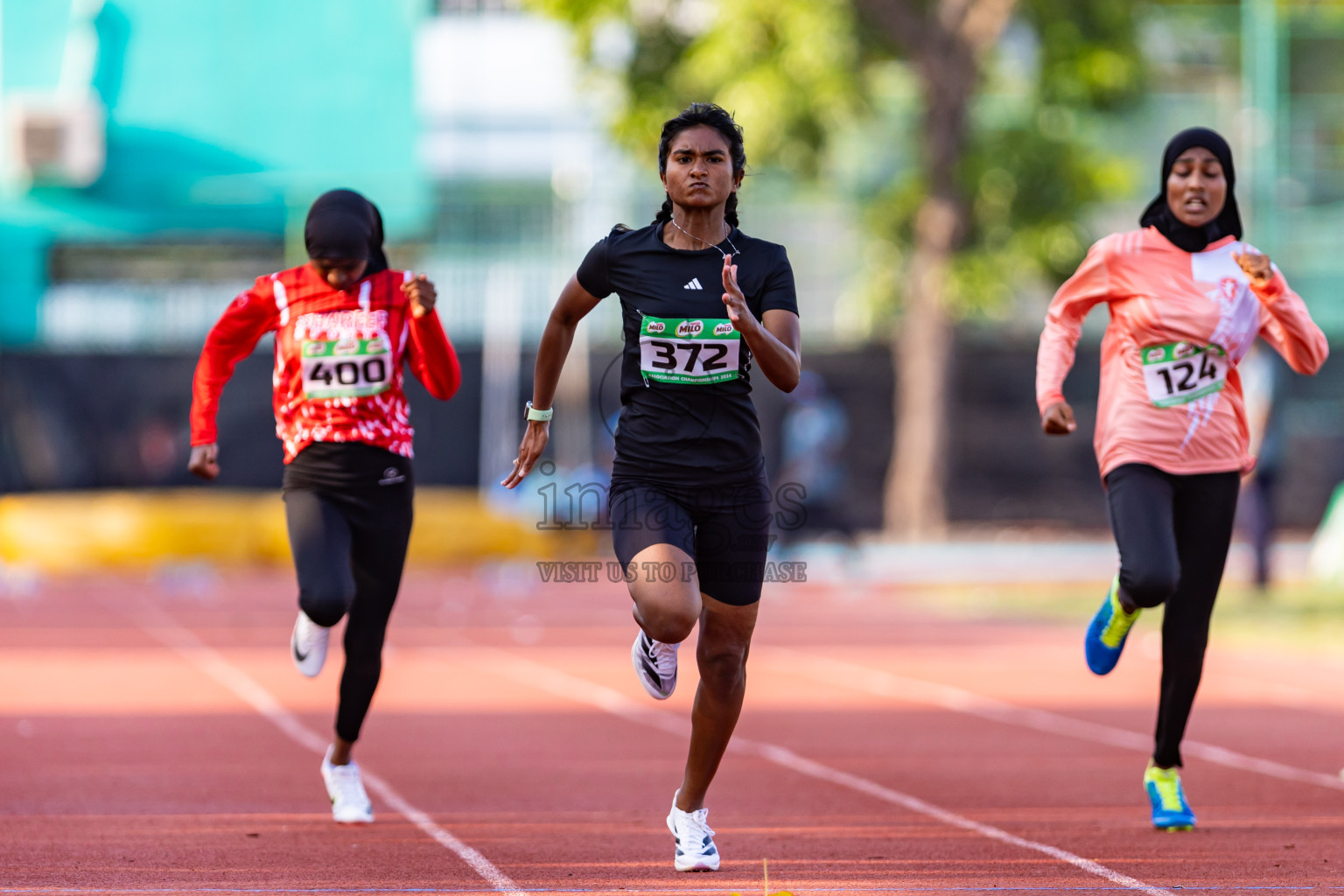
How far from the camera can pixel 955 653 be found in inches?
558

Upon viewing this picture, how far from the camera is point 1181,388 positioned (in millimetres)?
6777

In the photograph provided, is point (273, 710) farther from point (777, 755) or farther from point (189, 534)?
point (189, 534)

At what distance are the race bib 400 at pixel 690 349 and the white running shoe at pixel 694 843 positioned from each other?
1.36m

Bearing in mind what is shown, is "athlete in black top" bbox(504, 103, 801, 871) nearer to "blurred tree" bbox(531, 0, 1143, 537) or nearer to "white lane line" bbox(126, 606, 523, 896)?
"white lane line" bbox(126, 606, 523, 896)

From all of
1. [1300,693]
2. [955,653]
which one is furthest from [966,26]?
[1300,693]

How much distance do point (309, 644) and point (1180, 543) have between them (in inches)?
124

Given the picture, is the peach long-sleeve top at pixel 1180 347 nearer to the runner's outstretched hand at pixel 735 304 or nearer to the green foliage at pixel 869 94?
the runner's outstretched hand at pixel 735 304

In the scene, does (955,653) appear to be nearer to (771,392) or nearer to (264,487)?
(771,392)

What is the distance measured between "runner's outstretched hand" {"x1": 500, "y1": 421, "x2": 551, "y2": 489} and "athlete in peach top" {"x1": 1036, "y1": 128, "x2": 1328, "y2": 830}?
5.87 ft

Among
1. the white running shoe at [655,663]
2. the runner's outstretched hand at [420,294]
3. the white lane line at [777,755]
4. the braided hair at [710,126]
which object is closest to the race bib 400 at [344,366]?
the runner's outstretched hand at [420,294]

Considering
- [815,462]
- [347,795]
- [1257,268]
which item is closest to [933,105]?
[815,462]

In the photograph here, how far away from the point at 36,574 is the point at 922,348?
11307 millimetres

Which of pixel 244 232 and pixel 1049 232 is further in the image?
pixel 244 232

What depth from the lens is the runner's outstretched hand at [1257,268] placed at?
6.56 metres
